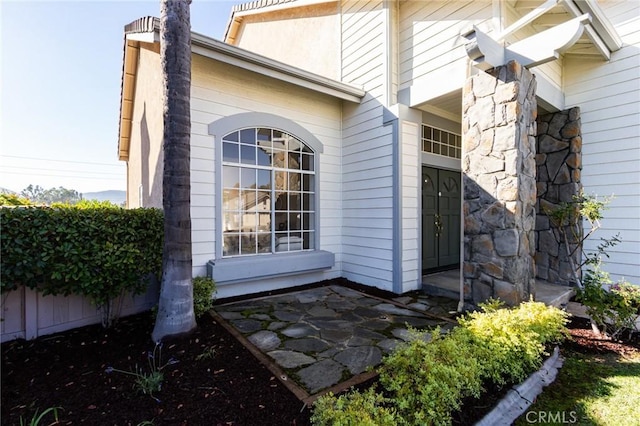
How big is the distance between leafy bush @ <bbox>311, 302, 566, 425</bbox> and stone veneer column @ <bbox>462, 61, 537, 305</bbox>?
0.75m

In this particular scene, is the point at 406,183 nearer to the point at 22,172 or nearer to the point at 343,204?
the point at 343,204

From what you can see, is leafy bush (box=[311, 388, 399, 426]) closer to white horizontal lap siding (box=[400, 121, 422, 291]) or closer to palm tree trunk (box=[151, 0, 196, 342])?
palm tree trunk (box=[151, 0, 196, 342])

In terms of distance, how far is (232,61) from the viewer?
426cm

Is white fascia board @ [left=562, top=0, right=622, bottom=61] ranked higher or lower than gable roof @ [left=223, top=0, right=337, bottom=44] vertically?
lower

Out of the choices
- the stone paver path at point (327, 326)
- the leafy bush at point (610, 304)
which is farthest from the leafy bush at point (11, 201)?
the leafy bush at point (610, 304)

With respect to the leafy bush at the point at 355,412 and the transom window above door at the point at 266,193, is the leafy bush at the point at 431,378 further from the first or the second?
the transom window above door at the point at 266,193

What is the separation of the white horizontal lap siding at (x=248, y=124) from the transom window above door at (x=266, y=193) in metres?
0.28

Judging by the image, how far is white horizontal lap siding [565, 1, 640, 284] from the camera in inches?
168

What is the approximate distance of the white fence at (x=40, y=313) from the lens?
126 inches

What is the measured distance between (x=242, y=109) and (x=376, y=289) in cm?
392

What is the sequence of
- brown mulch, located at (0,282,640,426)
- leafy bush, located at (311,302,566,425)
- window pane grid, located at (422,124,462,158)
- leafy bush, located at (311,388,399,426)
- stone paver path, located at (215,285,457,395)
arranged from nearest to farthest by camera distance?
leafy bush, located at (311,388,399,426) → leafy bush, located at (311,302,566,425) → brown mulch, located at (0,282,640,426) → stone paver path, located at (215,285,457,395) → window pane grid, located at (422,124,462,158)

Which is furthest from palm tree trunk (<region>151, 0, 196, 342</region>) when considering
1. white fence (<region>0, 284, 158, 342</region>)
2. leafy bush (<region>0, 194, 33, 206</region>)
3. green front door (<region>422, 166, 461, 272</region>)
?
green front door (<region>422, 166, 461, 272</region>)

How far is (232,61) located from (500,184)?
13.5 feet

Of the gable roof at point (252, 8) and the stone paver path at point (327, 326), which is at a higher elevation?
the gable roof at point (252, 8)
